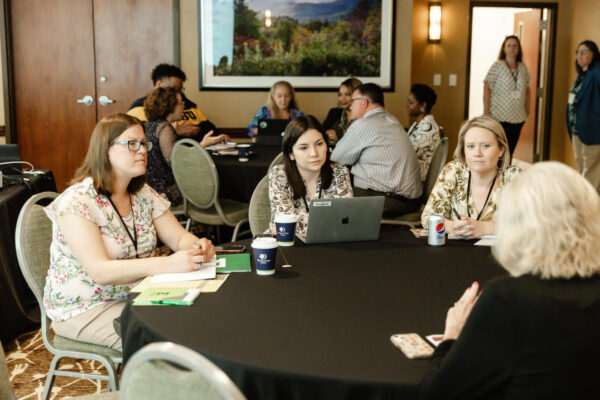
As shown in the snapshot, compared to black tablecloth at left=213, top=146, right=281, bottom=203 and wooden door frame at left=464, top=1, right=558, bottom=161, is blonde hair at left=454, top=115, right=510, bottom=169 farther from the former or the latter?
wooden door frame at left=464, top=1, right=558, bottom=161

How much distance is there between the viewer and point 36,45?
21.6ft

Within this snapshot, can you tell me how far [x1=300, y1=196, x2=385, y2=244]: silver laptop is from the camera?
2.45 m

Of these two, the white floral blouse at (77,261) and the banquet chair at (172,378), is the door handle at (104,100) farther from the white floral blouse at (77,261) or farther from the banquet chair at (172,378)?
the banquet chair at (172,378)

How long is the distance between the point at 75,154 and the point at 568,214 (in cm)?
618

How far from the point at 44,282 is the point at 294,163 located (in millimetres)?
1194

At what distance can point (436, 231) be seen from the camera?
8.14 ft

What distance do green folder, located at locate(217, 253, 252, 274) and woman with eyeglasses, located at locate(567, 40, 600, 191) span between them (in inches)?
233

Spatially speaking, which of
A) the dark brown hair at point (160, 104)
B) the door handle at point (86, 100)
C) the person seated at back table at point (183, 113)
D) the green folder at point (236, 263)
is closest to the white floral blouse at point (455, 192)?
the green folder at point (236, 263)

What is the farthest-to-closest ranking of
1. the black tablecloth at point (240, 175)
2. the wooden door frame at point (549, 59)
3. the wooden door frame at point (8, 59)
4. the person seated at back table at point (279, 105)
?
the wooden door frame at point (549, 59), the wooden door frame at point (8, 59), the person seated at back table at point (279, 105), the black tablecloth at point (240, 175)

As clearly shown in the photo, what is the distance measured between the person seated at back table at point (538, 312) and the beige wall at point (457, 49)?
712 centimetres

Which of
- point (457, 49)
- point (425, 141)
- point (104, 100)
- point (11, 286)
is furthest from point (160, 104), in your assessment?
point (457, 49)

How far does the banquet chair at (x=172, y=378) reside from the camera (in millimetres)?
1098

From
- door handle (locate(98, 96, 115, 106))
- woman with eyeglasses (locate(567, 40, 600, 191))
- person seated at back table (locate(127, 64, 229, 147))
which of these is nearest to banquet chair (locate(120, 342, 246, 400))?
person seated at back table (locate(127, 64, 229, 147))

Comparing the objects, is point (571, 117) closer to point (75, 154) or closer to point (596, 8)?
point (596, 8)
